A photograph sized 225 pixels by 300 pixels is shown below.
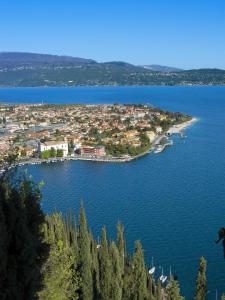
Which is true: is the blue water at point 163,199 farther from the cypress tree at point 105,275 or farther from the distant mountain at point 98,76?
the distant mountain at point 98,76

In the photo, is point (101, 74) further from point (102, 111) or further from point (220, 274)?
point (220, 274)

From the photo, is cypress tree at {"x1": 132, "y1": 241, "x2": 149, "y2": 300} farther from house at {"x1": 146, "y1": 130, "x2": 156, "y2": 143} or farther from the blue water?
house at {"x1": 146, "y1": 130, "x2": 156, "y2": 143}

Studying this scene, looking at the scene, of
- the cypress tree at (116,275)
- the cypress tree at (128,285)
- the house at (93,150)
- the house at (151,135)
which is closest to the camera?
the cypress tree at (116,275)

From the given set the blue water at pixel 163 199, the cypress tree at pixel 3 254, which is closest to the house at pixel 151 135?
the blue water at pixel 163 199

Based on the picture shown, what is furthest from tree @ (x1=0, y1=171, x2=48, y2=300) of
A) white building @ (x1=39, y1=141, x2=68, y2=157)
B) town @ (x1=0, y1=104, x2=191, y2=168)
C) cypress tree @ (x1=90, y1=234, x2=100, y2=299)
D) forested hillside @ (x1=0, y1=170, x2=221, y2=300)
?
white building @ (x1=39, y1=141, x2=68, y2=157)

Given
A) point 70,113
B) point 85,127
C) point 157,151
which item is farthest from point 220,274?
point 70,113

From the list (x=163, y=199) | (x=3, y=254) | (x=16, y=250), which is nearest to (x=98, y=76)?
(x=163, y=199)

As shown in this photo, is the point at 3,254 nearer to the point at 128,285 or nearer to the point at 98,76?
the point at 128,285
